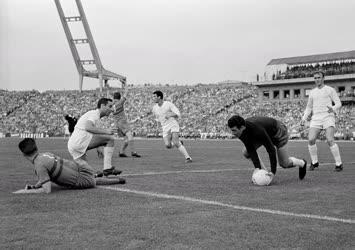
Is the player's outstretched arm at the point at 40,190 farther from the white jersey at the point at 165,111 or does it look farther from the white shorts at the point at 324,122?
the white jersey at the point at 165,111

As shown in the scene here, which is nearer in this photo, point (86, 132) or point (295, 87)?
point (86, 132)

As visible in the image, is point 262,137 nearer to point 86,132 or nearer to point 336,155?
point 86,132

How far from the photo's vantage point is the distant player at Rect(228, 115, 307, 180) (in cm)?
779

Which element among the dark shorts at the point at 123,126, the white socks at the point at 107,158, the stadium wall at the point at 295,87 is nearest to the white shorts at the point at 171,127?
the dark shorts at the point at 123,126

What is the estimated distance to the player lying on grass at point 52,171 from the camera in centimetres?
723

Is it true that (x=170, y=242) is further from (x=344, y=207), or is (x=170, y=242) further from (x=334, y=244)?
(x=344, y=207)

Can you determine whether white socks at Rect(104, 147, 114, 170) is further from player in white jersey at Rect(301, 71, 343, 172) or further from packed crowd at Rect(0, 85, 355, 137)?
packed crowd at Rect(0, 85, 355, 137)

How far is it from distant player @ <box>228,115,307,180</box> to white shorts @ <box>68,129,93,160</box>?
9.83 ft

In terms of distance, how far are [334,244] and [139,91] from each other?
69.4 m

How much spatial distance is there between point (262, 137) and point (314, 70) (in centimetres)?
5888

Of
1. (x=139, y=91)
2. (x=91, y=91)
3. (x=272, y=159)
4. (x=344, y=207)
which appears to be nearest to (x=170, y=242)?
(x=344, y=207)

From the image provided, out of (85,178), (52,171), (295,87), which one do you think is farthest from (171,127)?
(295,87)

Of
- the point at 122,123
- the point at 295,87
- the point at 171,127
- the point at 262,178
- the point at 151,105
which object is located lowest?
the point at 262,178

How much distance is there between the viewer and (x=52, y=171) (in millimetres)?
7383
